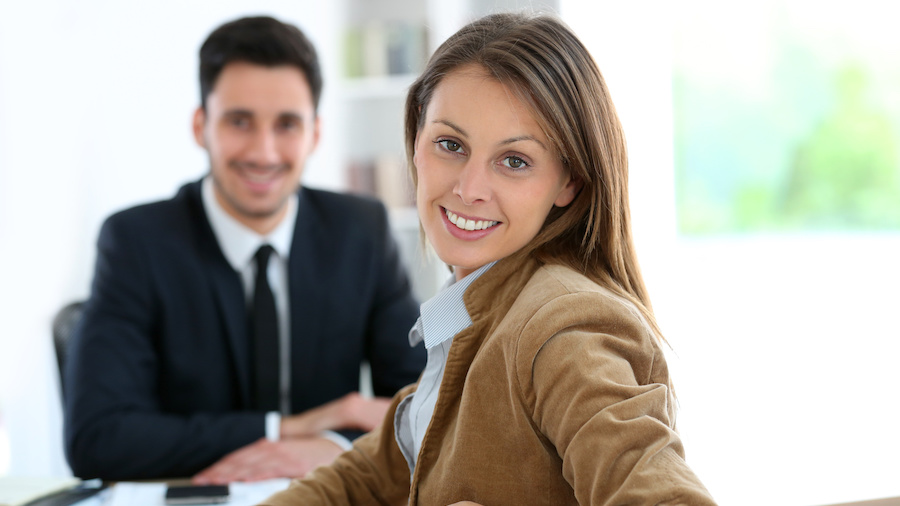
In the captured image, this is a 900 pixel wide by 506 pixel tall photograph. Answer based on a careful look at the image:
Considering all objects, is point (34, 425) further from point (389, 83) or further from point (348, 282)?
point (389, 83)

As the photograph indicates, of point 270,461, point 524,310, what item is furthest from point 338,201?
point 524,310

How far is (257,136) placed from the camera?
2.09 meters

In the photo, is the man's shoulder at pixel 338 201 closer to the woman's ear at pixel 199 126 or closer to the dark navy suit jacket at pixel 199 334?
the dark navy suit jacket at pixel 199 334

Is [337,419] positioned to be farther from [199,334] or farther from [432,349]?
[432,349]

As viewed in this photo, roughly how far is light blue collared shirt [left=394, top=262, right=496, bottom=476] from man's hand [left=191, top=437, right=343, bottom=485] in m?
0.48

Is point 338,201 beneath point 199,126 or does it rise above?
beneath

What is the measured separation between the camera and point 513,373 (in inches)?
35.5

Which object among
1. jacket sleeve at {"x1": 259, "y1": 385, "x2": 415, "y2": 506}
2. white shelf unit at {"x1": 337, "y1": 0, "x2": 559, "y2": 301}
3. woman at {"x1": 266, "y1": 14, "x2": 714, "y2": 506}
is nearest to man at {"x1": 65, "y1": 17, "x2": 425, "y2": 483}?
jacket sleeve at {"x1": 259, "y1": 385, "x2": 415, "y2": 506}

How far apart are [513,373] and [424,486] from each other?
0.24m

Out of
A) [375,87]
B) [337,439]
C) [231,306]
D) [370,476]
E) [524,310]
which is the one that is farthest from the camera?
[375,87]

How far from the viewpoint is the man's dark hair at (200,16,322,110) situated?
2.06 m

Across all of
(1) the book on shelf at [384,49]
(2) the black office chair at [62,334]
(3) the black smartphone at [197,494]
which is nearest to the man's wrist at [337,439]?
(3) the black smartphone at [197,494]

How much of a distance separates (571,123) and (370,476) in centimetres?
63

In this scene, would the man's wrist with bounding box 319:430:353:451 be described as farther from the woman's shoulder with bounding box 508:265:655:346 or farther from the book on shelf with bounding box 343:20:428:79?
the book on shelf with bounding box 343:20:428:79
